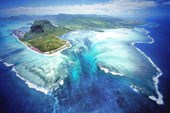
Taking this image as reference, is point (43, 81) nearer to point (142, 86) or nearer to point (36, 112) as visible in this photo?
point (36, 112)

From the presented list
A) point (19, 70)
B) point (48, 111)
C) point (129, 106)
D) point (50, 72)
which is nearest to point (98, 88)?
point (129, 106)

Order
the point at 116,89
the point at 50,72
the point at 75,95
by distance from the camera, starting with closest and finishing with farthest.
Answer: the point at 75,95 < the point at 116,89 < the point at 50,72

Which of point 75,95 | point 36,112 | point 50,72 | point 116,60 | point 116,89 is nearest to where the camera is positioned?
point 36,112

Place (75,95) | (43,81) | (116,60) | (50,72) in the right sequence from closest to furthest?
1. (75,95)
2. (43,81)
3. (50,72)
4. (116,60)

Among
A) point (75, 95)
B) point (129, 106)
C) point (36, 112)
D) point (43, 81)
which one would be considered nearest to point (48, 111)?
point (36, 112)

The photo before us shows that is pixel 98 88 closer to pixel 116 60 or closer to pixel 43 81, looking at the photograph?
pixel 43 81

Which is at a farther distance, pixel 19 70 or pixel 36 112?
pixel 19 70
